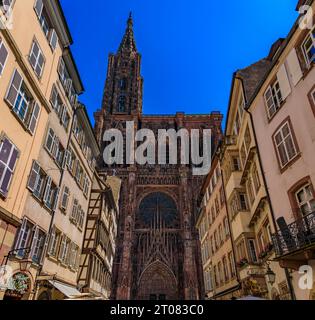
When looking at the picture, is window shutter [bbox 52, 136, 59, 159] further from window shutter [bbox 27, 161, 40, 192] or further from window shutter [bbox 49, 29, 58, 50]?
window shutter [bbox 49, 29, 58, 50]

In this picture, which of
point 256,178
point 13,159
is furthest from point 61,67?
point 256,178

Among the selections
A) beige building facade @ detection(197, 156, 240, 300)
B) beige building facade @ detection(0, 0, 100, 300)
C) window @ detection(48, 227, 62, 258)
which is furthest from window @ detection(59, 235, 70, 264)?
beige building facade @ detection(197, 156, 240, 300)

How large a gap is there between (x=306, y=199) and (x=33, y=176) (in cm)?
1099

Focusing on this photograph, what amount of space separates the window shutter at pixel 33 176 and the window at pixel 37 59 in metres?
4.05

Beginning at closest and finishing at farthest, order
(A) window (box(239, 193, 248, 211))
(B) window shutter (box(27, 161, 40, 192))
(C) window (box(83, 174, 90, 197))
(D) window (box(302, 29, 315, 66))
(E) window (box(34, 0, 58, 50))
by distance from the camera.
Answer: (D) window (box(302, 29, 315, 66)) → (B) window shutter (box(27, 161, 40, 192)) → (E) window (box(34, 0, 58, 50)) → (A) window (box(239, 193, 248, 211)) → (C) window (box(83, 174, 90, 197))

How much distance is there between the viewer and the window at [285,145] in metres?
10.9

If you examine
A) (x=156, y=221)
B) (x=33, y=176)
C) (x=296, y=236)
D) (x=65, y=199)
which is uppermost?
(x=156, y=221)

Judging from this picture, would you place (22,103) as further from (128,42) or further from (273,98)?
(128,42)

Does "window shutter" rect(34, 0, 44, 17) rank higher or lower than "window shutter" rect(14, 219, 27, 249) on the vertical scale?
higher

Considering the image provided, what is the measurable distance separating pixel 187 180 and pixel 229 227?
29957 mm

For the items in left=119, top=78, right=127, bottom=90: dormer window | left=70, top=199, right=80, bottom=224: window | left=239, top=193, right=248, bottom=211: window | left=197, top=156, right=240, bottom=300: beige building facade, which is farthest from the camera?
left=119, top=78, right=127, bottom=90: dormer window

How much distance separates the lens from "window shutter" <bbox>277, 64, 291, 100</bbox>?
11441 millimetres

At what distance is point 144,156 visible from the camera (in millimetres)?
53000

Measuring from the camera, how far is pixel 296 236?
30.2ft
